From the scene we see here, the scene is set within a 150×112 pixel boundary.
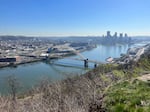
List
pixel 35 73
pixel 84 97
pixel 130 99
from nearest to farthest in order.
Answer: pixel 130 99 < pixel 84 97 < pixel 35 73

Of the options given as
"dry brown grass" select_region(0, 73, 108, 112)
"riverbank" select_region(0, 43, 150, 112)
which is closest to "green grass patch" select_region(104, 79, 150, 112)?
"riverbank" select_region(0, 43, 150, 112)

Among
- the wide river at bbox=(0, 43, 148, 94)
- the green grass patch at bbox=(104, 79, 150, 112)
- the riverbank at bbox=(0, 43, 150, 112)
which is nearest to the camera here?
the green grass patch at bbox=(104, 79, 150, 112)

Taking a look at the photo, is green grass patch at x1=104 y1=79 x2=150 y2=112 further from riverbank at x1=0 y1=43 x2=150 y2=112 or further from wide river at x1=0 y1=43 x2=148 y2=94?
wide river at x1=0 y1=43 x2=148 y2=94

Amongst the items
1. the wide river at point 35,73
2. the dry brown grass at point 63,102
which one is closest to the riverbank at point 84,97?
the dry brown grass at point 63,102

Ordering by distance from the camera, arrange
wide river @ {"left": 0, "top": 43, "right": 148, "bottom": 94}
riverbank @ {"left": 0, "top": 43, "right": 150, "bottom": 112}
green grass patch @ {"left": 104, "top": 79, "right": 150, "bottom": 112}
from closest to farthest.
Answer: green grass patch @ {"left": 104, "top": 79, "right": 150, "bottom": 112}, riverbank @ {"left": 0, "top": 43, "right": 150, "bottom": 112}, wide river @ {"left": 0, "top": 43, "right": 148, "bottom": 94}

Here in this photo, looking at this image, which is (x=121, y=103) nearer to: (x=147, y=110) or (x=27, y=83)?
(x=147, y=110)

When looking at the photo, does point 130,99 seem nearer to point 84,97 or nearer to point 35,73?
point 84,97

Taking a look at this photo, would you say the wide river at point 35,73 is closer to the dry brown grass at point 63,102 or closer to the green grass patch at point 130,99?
the dry brown grass at point 63,102

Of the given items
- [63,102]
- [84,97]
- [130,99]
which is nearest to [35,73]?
[84,97]

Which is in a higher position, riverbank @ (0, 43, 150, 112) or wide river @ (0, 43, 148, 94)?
riverbank @ (0, 43, 150, 112)

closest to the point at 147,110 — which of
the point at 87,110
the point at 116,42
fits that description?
the point at 87,110

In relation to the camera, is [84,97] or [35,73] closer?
[84,97]
